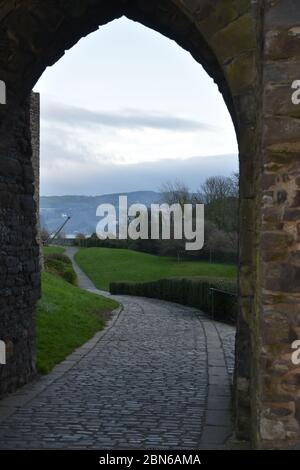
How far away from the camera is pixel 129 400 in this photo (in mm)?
7781

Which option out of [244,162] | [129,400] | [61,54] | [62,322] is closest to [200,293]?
[62,322]

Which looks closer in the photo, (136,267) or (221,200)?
(221,200)

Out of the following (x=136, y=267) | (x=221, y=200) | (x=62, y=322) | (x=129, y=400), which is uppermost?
(x=221, y=200)

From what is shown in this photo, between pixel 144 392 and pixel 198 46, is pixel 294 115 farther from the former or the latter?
pixel 144 392

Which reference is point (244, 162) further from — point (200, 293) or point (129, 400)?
point (200, 293)

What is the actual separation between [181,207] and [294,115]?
114ft

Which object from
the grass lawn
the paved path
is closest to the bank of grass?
the paved path

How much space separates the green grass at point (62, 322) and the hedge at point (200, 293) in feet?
8.95

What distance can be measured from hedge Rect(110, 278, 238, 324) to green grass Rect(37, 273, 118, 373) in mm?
2728

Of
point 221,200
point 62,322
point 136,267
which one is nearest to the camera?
point 62,322

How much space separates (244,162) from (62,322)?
26.6ft

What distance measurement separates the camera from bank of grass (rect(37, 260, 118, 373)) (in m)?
10.7

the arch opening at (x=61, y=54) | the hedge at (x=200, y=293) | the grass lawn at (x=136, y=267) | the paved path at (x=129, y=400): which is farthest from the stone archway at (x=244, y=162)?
the grass lawn at (x=136, y=267)

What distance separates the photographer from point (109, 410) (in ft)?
23.9
